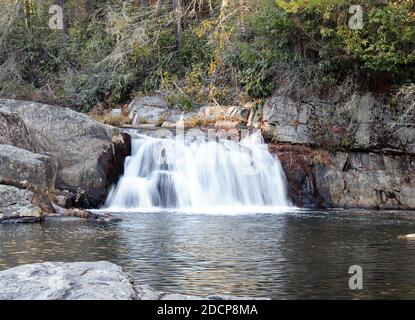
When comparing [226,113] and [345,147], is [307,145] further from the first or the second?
[226,113]

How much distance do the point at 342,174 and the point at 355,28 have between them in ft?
15.1

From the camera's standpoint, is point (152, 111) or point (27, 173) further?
point (152, 111)

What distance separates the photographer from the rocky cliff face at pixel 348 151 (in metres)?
23.8

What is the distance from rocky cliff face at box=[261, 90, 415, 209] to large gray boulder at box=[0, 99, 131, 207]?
17.2 ft

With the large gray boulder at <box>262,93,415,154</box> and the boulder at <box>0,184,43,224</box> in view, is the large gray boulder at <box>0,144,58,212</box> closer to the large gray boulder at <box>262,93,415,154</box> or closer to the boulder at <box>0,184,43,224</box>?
the boulder at <box>0,184,43,224</box>

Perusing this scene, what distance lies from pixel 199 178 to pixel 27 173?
19.0 ft

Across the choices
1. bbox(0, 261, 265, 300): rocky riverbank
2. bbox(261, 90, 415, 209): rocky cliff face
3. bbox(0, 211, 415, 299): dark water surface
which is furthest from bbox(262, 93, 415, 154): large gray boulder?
bbox(0, 261, 265, 300): rocky riverbank

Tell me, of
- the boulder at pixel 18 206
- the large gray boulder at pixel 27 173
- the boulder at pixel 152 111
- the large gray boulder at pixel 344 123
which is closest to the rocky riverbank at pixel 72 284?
the boulder at pixel 18 206

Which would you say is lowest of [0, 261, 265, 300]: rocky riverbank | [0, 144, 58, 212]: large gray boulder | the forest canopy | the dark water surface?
the dark water surface

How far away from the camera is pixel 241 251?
541 inches

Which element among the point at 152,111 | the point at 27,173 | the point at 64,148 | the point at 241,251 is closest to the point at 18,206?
the point at 27,173

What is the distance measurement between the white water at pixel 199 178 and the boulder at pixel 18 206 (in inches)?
140

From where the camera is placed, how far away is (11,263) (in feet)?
40.1

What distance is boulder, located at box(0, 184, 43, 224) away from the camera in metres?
18.3
